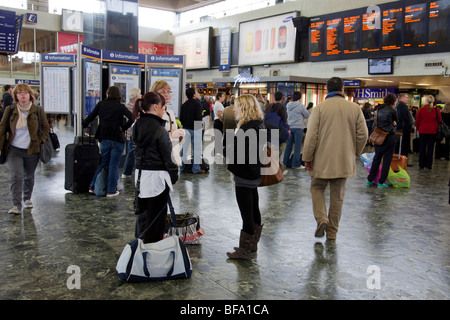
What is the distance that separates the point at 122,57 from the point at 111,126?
11.2 feet

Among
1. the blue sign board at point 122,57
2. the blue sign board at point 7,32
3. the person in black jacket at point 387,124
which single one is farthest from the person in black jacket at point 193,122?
the blue sign board at point 7,32

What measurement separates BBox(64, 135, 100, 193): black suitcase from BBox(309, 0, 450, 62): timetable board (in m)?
11.9

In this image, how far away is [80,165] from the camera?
6.18m

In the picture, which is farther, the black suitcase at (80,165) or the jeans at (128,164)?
the jeans at (128,164)

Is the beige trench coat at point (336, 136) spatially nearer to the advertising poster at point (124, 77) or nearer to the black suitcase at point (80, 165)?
the black suitcase at point (80, 165)

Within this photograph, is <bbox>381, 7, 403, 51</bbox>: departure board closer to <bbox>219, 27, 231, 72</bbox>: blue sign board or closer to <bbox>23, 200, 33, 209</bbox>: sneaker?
<bbox>219, 27, 231, 72</bbox>: blue sign board

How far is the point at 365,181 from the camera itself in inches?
→ 318

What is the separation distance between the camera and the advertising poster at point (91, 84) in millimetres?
7805

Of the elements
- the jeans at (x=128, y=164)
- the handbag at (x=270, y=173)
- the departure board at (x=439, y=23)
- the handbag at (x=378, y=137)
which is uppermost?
the departure board at (x=439, y=23)

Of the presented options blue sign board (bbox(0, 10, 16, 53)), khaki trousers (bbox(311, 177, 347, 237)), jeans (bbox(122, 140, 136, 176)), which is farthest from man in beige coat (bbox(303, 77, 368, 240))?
Answer: blue sign board (bbox(0, 10, 16, 53))

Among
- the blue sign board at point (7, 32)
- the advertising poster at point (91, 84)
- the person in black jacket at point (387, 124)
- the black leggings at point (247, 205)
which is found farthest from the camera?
the blue sign board at point (7, 32)

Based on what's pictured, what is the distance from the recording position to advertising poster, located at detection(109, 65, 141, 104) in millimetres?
8461

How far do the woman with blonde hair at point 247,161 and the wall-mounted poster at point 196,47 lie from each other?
Result: 20.2 m
